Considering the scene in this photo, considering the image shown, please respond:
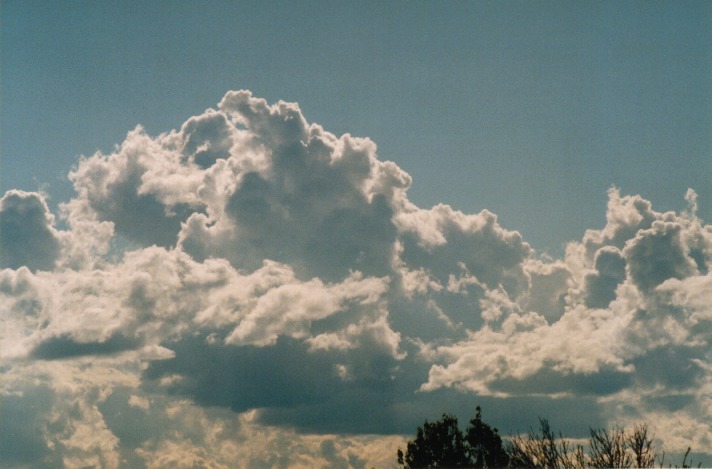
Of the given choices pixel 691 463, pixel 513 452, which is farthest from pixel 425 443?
pixel 691 463

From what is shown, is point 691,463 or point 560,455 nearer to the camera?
point 691,463

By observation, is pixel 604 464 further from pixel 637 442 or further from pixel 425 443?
pixel 425 443

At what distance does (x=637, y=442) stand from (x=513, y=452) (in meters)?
13.8

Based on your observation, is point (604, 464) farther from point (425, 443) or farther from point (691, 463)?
point (425, 443)

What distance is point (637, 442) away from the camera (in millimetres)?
55500

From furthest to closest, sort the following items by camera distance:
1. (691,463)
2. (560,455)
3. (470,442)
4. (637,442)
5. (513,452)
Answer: (470,442) < (513,452) < (560,455) < (637,442) < (691,463)

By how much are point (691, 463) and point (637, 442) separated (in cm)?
531

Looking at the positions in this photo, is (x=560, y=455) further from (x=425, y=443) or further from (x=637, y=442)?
(x=425, y=443)

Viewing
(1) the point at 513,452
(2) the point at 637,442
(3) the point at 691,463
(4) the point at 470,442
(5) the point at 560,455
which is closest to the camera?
(3) the point at 691,463

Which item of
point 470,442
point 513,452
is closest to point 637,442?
point 513,452

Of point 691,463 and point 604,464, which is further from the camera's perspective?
point 604,464

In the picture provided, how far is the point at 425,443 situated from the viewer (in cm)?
9625

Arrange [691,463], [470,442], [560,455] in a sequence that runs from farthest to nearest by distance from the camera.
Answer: [470,442] → [560,455] → [691,463]

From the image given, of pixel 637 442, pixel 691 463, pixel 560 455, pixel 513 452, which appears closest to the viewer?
pixel 691 463
